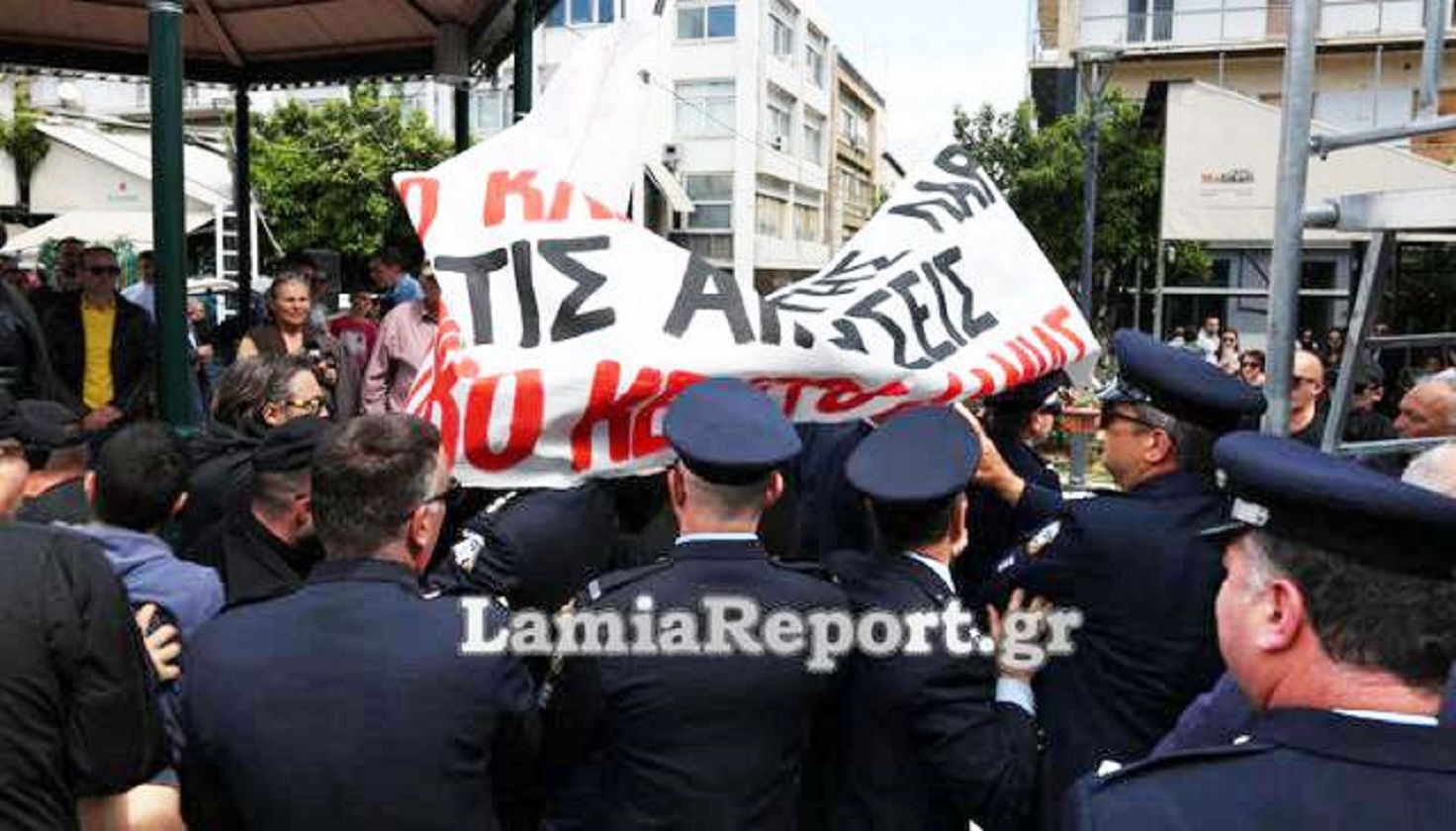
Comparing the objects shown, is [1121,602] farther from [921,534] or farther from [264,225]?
[264,225]

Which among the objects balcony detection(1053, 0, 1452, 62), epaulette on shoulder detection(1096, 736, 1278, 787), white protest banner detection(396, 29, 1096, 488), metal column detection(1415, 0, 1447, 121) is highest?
balcony detection(1053, 0, 1452, 62)

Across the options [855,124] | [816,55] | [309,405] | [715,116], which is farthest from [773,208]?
[309,405]

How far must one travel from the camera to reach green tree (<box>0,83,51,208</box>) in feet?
114

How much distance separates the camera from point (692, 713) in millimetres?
2439

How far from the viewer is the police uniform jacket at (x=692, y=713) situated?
244cm

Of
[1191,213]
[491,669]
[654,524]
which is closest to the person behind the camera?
[491,669]

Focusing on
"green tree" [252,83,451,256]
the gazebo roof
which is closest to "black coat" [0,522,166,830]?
the gazebo roof

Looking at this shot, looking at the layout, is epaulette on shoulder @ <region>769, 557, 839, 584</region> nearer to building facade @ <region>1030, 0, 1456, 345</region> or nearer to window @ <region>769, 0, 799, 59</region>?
building facade @ <region>1030, 0, 1456, 345</region>

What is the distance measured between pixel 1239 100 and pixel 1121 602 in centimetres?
429

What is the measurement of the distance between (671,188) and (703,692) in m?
35.6

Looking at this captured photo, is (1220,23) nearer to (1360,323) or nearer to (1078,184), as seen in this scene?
(1078,184)

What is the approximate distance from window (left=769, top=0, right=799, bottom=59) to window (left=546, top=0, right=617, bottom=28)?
578 centimetres

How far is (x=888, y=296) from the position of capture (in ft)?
12.2

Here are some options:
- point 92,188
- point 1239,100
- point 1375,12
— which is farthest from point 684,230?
point 1239,100
